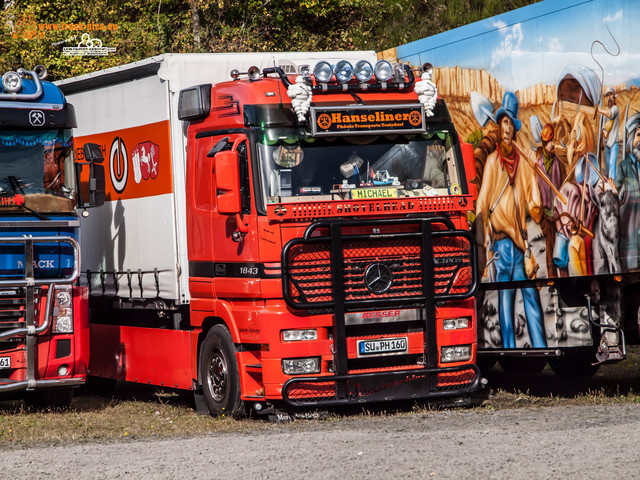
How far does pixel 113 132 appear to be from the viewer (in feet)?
44.5

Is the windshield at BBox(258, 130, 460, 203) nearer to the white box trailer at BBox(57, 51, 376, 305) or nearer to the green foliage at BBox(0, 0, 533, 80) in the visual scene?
the white box trailer at BBox(57, 51, 376, 305)

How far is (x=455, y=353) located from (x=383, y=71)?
9.70 ft

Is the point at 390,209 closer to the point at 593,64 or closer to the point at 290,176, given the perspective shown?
the point at 290,176

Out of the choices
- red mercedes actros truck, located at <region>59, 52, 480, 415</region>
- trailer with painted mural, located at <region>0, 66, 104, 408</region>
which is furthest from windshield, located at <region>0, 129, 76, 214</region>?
red mercedes actros truck, located at <region>59, 52, 480, 415</region>

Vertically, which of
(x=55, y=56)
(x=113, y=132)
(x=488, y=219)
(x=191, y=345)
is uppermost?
(x=55, y=56)

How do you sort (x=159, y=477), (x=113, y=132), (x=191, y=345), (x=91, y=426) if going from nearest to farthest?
(x=159, y=477)
(x=91, y=426)
(x=191, y=345)
(x=113, y=132)

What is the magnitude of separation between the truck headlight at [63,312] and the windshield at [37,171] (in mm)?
911

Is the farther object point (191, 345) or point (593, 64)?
point (191, 345)

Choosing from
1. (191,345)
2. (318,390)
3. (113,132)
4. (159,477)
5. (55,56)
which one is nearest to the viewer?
(159,477)

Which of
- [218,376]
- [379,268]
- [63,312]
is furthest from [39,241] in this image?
[379,268]

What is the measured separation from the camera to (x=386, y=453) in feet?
27.2

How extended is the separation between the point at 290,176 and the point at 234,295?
1.33 metres

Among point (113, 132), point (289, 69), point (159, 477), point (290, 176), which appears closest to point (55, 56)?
point (113, 132)

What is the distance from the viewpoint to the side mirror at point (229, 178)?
34.8 feet
